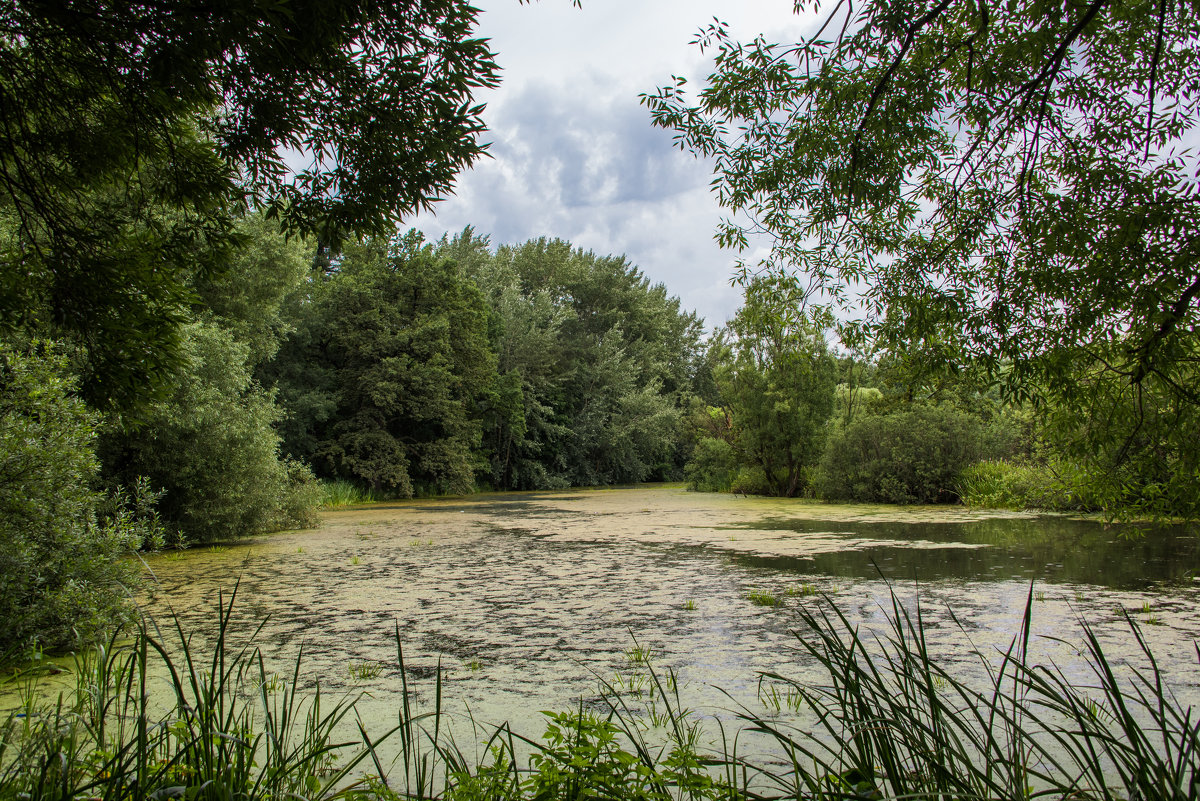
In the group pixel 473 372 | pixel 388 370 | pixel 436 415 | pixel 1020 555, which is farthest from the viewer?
pixel 473 372

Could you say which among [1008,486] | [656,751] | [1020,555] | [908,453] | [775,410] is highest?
[775,410]

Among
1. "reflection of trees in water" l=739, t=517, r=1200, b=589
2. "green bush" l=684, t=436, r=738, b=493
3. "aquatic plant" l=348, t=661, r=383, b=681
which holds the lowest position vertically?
"aquatic plant" l=348, t=661, r=383, b=681

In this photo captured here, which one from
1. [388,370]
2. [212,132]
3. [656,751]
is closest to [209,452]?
[212,132]

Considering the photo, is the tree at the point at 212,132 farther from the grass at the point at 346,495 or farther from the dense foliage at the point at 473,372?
the dense foliage at the point at 473,372

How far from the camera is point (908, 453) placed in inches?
492

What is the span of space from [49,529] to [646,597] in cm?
333

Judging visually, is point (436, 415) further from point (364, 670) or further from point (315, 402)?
point (364, 670)

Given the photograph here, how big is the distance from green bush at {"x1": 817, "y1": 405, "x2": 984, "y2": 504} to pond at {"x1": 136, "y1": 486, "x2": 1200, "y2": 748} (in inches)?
114

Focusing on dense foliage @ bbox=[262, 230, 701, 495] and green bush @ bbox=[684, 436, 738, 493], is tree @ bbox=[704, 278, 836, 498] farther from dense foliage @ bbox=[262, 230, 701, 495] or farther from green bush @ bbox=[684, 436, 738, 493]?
dense foliage @ bbox=[262, 230, 701, 495]

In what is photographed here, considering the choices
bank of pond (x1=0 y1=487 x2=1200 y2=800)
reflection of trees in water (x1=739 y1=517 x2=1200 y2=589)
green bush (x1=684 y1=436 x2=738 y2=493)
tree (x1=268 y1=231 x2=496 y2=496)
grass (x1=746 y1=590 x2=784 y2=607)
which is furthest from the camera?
tree (x1=268 y1=231 x2=496 y2=496)

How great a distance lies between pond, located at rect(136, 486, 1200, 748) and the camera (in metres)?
3.20

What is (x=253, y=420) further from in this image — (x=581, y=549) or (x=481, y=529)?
(x=581, y=549)

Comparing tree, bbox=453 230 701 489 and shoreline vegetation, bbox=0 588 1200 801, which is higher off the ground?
tree, bbox=453 230 701 489

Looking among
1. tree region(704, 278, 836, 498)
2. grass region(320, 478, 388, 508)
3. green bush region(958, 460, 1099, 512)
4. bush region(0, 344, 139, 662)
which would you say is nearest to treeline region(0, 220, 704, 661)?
bush region(0, 344, 139, 662)
